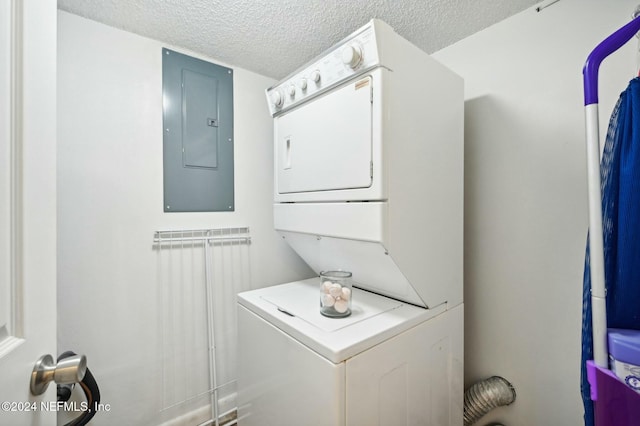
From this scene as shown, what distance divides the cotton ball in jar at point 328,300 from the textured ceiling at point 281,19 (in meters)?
1.58

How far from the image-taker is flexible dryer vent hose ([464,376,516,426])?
5.47 ft

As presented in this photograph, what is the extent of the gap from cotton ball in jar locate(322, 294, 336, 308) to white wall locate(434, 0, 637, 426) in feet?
3.67

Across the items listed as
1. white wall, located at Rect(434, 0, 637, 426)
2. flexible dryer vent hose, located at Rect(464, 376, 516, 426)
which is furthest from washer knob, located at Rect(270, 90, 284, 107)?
flexible dryer vent hose, located at Rect(464, 376, 516, 426)

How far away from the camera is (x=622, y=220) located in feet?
3.13

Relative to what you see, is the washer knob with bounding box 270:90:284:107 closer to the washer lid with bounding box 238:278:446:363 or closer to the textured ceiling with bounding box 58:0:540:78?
the textured ceiling with bounding box 58:0:540:78

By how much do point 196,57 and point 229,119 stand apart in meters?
0.48

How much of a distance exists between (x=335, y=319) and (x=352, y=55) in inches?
47.6

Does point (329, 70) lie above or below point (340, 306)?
above

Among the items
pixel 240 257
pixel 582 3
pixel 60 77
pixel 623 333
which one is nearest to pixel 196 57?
pixel 60 77

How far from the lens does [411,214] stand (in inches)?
52.8

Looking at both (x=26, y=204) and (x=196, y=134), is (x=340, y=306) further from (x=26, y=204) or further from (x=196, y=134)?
(x=196, y=134)

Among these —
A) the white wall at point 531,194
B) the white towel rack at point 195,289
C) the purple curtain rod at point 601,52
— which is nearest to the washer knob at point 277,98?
the white towel rack at point 195,289

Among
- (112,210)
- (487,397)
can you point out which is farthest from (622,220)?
(112,210)

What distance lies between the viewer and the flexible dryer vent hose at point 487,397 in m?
1.67
